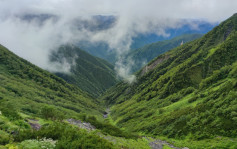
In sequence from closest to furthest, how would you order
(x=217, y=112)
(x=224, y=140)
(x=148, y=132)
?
(x=224, y=140) < (x=217, y=112) < (x=148, y=132)

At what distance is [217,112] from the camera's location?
224ft

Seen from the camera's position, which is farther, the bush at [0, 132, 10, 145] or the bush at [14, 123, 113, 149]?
the bush at [14, 123, 113, 149]

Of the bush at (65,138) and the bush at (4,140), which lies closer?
the bush at (4,140)

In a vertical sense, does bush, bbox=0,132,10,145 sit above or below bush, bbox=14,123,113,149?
below

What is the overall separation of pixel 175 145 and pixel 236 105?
94.5 feet

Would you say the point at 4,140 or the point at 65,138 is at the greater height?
the point at 65,138

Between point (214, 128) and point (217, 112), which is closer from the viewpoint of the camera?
point (214, 128)

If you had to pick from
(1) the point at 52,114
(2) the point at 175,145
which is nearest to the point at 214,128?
(2) the point at 175,145

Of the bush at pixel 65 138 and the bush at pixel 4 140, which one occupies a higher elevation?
the bush at pixel 65 138

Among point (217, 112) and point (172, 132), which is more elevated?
point (217, 112)

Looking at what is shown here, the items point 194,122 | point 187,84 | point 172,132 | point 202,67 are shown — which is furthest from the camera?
point 202,67

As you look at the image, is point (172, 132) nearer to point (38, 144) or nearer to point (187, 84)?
point (38, 144)

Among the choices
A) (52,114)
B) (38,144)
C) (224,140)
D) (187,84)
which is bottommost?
(38,144)

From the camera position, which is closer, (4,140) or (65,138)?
(4,140)
